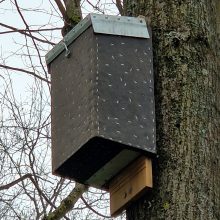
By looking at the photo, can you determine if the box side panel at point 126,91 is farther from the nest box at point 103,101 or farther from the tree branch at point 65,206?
the tree branch at point 65,206

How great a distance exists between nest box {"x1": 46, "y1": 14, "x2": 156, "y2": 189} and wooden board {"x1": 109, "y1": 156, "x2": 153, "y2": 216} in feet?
0.08

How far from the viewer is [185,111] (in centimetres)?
180

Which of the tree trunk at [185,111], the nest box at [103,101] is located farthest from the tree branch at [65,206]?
the tree trunk at [185,111]

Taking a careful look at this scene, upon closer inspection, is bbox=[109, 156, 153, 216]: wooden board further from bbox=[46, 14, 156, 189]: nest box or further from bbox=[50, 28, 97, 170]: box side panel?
bbox=[50, 28, 97, 170]: box side panel

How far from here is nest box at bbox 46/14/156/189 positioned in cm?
182

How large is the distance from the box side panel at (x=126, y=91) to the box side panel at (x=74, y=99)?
30 millimetres

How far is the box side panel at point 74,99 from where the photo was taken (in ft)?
6.09

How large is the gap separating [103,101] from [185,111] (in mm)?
218

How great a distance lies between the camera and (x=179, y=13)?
6.37ft

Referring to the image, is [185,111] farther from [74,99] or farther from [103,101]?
[74,99]

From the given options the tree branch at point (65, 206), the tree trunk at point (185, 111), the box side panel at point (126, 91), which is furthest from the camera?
the tree branch at point (65, 206)

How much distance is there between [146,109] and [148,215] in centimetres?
29

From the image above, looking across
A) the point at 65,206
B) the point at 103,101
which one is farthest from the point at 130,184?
the point at 65,206

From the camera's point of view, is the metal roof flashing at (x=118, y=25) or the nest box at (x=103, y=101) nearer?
the nest box at (x=103, y=101)
